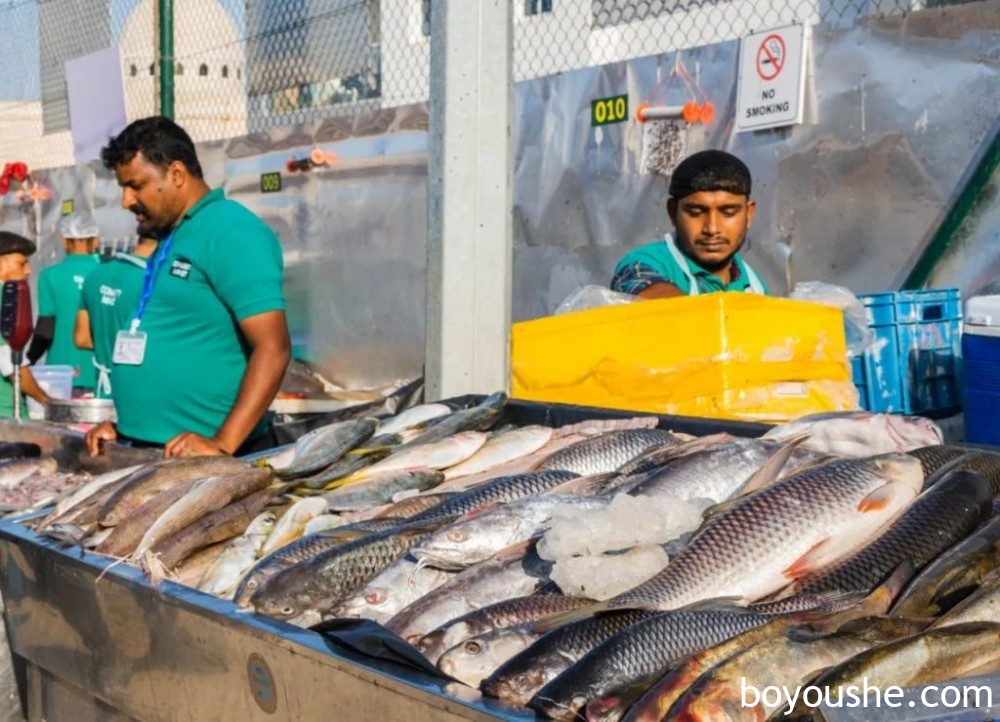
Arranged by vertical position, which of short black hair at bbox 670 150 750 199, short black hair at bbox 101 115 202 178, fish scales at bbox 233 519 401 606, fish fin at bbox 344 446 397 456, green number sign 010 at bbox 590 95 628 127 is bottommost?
fish scales at bbox 233 519 401 606

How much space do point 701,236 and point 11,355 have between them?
424 cm

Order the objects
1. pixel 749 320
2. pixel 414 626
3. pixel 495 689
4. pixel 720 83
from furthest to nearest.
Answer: pixel 720 83 → pixel 749 320 → pixel 414 626 → pixel 495 689

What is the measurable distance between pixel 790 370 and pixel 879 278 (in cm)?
213

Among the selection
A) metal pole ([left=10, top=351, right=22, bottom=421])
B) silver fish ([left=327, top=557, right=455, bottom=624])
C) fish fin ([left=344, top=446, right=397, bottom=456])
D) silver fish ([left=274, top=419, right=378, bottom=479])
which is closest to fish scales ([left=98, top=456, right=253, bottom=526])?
silver fish ([left=274, top=419, right=378, bottom=479])

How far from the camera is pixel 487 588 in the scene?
9.01 feet

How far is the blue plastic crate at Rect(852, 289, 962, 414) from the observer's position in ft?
17.6

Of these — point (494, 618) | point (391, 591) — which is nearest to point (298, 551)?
point (391, 591)

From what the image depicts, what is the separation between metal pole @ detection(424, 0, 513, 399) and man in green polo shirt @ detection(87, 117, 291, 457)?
0.60 metres

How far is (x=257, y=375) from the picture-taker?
4734 mm

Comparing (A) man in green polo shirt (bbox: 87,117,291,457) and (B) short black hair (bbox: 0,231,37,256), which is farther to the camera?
(B) short black hair (bbox: 0,231,37,256)

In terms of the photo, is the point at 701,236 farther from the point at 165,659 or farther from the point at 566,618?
the point at 566,618

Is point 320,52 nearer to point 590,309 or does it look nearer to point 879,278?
point 879,278

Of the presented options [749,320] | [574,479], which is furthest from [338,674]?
[749,320]

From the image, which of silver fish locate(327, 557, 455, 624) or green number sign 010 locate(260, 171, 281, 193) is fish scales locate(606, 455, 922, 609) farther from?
green number sign 010 locate(260, 171, 281, 193)
